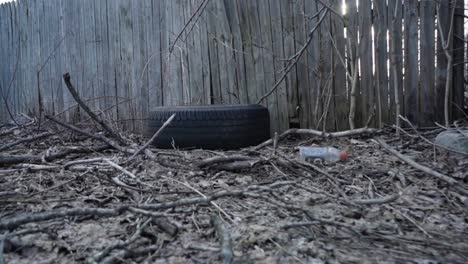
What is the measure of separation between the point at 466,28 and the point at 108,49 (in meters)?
4.35

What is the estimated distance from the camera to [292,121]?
4281 millimetres

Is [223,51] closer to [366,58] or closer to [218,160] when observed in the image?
[366,58]

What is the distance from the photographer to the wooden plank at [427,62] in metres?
3.66

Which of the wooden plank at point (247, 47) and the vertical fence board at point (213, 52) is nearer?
the wooden plank at point (247, 47)

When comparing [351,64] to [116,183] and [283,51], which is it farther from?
[116,183]

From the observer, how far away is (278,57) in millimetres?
4270

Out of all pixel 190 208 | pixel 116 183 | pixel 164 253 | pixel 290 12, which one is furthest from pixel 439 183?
pixel 290 12

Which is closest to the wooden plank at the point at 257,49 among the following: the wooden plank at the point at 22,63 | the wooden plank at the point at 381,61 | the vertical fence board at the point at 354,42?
the vertical fence board at the point at 354,42

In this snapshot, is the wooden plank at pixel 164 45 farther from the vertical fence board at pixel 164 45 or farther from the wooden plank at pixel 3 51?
the wooden plank at pixel 3 51

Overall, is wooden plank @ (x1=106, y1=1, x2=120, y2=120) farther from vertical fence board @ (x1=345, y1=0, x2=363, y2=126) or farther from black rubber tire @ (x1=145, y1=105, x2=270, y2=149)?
vertical fence board @ (x1=345, y1=0, x2=363, y2=126)

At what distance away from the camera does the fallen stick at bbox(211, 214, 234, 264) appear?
128cm

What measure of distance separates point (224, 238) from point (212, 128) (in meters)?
2.25

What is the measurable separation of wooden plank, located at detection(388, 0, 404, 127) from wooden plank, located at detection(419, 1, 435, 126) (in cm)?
18

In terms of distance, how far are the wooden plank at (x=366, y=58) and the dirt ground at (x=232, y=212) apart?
3.82ft
